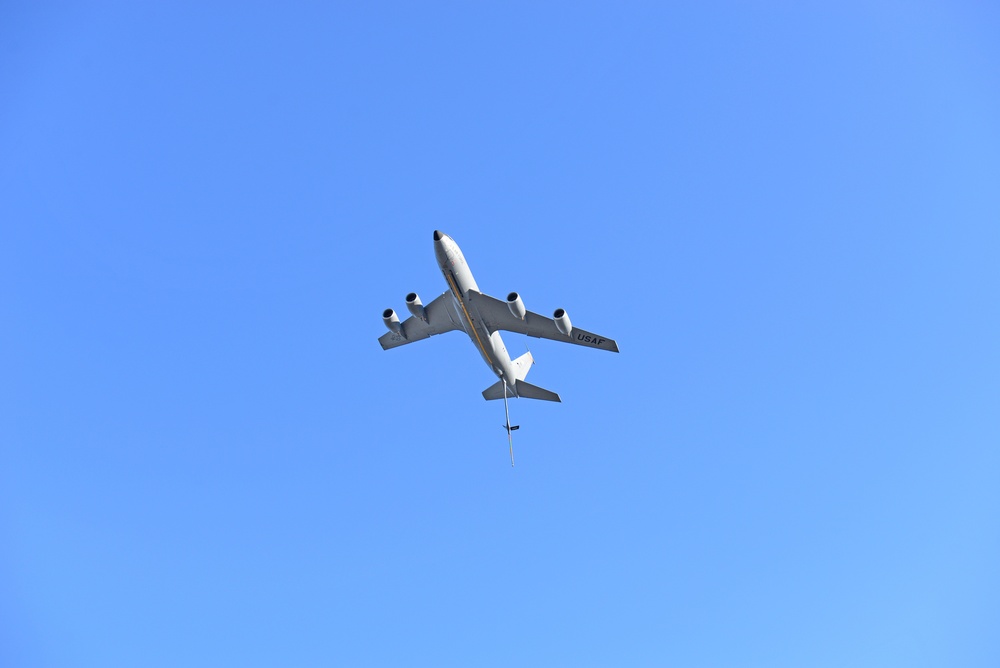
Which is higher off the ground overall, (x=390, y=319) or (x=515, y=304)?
(x=390, y=319)

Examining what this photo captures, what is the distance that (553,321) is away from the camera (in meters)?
45.9

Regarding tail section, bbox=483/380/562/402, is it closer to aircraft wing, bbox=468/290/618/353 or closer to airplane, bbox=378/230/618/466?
airplane, bbox=378/230/618/466

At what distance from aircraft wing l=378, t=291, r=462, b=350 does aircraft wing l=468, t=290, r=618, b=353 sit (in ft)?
9.25

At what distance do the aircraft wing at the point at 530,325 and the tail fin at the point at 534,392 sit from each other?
4.28 meters

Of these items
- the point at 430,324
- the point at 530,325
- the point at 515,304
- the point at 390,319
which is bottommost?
the point at 515,304

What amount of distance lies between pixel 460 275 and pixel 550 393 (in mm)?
11690

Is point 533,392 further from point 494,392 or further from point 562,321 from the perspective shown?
point 562,321

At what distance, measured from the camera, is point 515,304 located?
44.0 m

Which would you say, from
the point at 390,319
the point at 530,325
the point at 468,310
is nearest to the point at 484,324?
the point at 468,310

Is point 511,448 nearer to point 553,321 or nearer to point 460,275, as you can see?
point 553,321

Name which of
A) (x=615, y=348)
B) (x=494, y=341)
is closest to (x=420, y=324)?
(x=494, y=341)

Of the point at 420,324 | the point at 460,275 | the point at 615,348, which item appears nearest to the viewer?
the point at 460,275

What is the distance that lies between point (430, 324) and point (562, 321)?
9.75 metres

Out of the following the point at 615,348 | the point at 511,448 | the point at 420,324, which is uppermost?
the point at 420,324
